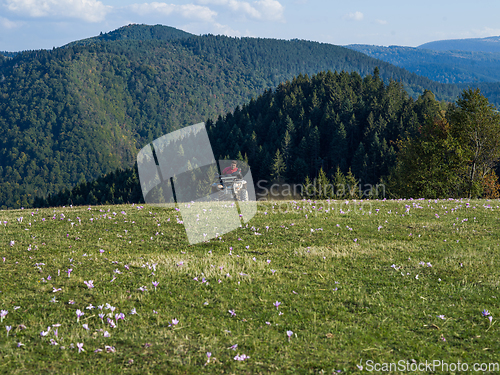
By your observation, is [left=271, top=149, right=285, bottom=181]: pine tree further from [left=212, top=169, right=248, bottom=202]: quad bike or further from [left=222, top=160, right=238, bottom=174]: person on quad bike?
[left=212, top=169, right=248, bottom=202]: quad bike

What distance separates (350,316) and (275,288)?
2.05 meters

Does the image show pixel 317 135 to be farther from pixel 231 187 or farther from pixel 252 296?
pixel 252 296

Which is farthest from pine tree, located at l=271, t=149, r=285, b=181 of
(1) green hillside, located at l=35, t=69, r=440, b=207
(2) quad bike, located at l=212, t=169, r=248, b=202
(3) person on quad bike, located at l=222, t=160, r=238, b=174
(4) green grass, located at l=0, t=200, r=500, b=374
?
(4) green grass, located at l=0, t=200, r=500, b=374

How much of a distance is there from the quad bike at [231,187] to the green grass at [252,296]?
25.3 ft

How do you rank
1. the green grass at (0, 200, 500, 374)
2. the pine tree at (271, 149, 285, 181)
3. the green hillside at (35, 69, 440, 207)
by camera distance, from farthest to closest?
the pine tree at (271, 149, 285, 181) → the green hillside at (35, 69, 440, 207) → the green grass at (0, 200, 500, 374)

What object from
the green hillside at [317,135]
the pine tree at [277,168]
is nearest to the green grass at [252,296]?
the green hillside at [317,135]

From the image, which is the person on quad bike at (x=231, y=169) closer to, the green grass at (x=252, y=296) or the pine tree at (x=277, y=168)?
the green grass at (x=252, y=296)

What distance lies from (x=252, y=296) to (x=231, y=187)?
566 inches

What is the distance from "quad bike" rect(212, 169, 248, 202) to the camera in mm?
23422

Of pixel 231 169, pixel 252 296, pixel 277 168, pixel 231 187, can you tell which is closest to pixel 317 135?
pixel 277 168

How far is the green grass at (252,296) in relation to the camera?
7035mm

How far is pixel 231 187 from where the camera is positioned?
23.5m

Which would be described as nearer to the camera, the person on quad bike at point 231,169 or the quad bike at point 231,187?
the quad bike at point 231,187

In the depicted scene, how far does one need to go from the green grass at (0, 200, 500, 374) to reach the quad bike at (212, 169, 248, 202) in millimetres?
7707
